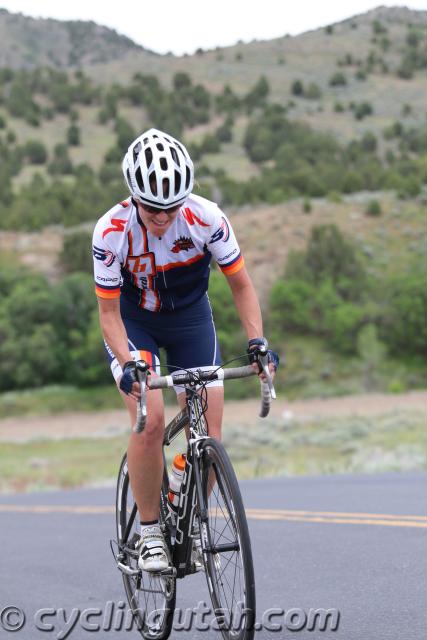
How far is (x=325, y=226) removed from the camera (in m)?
71.6

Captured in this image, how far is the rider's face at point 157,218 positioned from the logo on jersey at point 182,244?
0.11 metres

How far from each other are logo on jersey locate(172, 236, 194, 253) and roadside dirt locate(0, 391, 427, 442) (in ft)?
147

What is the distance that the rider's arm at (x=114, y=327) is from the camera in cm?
559

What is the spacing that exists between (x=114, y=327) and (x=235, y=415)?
51.1 meters

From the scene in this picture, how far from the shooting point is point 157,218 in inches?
212

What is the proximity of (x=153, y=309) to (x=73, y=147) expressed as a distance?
12165 centimetres

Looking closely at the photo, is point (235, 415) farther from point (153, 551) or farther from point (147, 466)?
point (153, 551)

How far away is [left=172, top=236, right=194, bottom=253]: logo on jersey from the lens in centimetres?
563

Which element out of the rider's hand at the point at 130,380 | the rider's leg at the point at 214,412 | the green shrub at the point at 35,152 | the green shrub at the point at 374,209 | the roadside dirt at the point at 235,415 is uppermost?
the green shrub at the point at 35,152

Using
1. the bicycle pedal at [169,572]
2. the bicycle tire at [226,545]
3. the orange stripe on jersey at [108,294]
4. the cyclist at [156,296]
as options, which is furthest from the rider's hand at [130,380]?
the bicycle pedal at [169,572]

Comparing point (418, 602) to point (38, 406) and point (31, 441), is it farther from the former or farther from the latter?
point (38, 406)

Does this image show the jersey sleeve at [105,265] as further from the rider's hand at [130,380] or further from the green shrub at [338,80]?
the green shrub at [338,80]

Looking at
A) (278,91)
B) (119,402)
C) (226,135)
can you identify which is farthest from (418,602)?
(278,91)

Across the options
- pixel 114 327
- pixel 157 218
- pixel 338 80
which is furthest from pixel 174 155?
pixel 338 80
